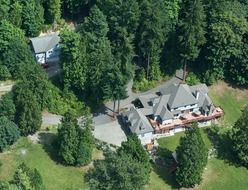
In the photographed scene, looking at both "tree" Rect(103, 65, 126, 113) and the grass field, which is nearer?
the grass field

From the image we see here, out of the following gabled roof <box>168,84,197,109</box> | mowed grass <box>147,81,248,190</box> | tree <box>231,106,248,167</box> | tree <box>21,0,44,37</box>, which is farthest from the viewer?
tree <box>21,0,44,37</box>

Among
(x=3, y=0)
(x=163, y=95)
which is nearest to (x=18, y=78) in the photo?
(x=3, y=0)

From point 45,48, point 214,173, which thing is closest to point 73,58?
point 45,48

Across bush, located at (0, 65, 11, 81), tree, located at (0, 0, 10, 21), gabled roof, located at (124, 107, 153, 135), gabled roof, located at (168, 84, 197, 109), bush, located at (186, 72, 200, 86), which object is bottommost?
gabled roof, located at (124, 107, 153, 135)

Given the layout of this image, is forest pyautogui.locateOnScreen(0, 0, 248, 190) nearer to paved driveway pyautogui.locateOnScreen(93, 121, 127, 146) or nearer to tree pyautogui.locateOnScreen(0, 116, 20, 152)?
tree pyautogui.locateOnScreen(0, 116, 20, 152)

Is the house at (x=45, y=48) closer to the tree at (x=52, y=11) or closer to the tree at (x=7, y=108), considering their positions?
the tree at (x=52, y=11)

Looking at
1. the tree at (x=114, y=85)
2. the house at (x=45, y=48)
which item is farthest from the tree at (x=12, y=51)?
the tree at (x=114, y=85)

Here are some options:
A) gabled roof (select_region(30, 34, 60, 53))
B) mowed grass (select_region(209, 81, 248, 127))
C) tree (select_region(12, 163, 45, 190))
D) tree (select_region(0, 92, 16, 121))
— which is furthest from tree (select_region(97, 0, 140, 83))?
tree (select_region(12, 163, 45, 190))
